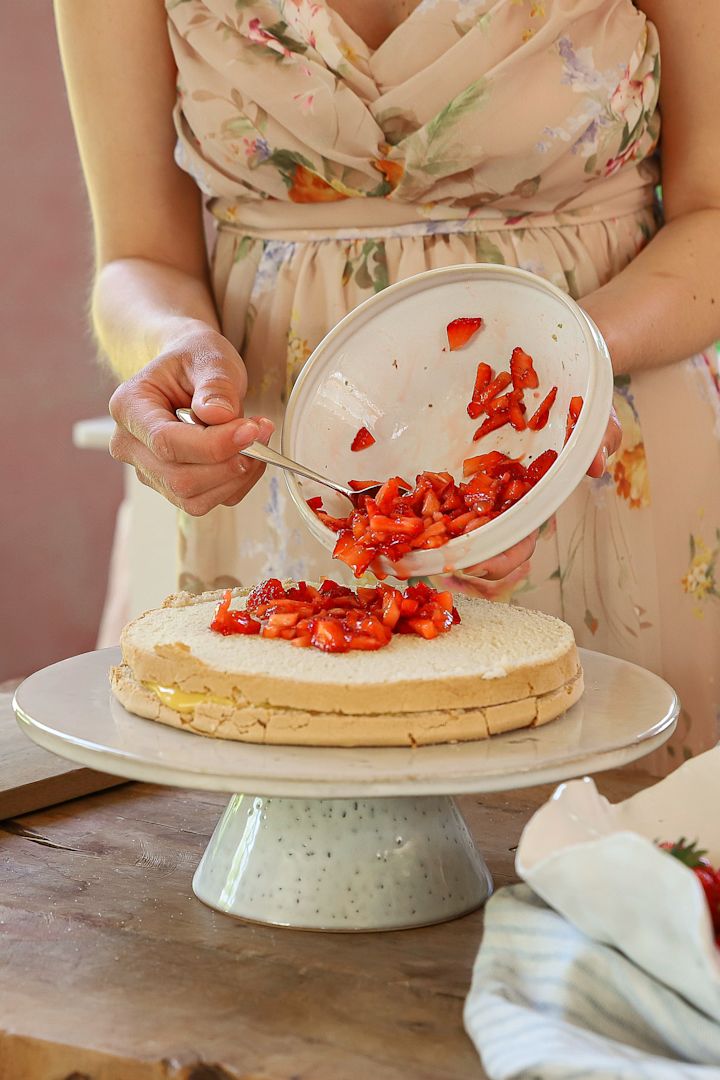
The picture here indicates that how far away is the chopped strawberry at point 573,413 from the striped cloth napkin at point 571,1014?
42cm

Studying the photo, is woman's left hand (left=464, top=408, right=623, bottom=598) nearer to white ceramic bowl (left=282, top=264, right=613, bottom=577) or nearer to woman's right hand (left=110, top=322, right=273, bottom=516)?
white ceramic bowl (left=282, top=264, right=613, bottom=577)

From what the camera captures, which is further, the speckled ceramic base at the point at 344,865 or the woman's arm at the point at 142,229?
the woman's arm at the point at 142,229

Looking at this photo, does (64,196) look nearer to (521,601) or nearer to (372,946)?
(521,601)

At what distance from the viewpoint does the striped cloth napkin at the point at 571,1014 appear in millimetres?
656

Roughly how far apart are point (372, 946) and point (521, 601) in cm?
60

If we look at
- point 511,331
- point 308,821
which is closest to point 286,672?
point 308,821

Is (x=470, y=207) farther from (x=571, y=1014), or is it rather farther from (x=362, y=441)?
(x=571, y=1014)

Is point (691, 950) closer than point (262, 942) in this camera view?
Yes

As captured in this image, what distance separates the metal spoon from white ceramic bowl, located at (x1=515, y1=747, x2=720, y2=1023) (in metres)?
0.41

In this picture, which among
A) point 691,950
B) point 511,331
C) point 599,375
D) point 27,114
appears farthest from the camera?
point 27,114

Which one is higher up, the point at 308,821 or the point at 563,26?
the point at 563,26

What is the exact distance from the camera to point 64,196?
3.96 meters

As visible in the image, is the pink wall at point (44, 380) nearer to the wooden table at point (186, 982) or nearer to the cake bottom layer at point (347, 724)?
the wooden table at point (186, 982)

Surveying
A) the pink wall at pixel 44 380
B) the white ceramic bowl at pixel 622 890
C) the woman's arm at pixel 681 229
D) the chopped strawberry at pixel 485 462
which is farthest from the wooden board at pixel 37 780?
the pink wall at pixel 44 380
